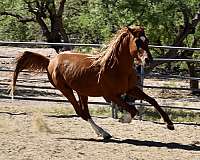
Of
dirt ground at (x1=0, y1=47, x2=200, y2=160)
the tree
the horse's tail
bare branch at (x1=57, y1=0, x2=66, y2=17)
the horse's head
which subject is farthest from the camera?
bare branch at (x1=57, y1=0, x2=66, y2=17)

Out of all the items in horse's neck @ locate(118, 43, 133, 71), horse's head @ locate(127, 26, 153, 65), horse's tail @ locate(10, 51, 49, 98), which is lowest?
horse's tail @ locate(10, 51, 49, 98)

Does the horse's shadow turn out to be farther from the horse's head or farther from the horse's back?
the horse's head

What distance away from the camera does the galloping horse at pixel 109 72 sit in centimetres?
662

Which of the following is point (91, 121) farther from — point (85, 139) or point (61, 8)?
point (61, 8)

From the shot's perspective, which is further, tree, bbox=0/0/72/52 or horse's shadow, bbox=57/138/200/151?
tree, bbox=0/0/72/52

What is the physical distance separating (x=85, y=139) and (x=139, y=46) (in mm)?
1496

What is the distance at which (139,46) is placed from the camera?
21.2 feet

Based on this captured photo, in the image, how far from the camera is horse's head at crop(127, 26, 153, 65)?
6.38 meters

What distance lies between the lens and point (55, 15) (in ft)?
51.1

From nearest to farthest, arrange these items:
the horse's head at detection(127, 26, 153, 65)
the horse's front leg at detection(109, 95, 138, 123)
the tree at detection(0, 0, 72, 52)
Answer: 1. the horse's head at detection(127, 26, 153, 65)
2. the horse's front leg at detection(109, 95, 138, 123)
3. the tree at detection(0, 0, 72, 52)

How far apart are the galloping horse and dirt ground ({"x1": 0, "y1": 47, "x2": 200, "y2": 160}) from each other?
0.36m

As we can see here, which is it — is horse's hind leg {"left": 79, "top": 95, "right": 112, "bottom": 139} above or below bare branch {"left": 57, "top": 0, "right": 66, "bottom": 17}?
below

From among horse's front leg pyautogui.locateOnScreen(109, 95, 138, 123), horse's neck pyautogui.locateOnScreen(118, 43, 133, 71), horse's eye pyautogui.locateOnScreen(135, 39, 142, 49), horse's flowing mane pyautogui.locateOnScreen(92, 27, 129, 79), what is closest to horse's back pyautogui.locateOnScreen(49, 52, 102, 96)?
horse's flowing mane pyautogui.locateOnScreen(92, 27, 129, 79)

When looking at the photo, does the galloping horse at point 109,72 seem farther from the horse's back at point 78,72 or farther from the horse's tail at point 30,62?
the horse's tail at point 30,62
